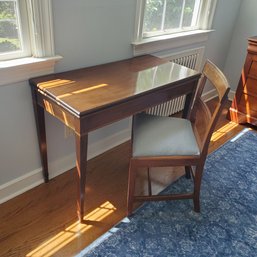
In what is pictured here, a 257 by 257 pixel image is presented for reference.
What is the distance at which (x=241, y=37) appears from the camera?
8.98 ft

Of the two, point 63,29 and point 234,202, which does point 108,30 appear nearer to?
point 63,29

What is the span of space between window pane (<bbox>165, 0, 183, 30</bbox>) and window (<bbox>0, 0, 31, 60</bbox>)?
1.17m

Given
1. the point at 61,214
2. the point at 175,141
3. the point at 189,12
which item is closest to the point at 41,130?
the point at 61,214

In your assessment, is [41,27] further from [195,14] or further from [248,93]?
[248,93]

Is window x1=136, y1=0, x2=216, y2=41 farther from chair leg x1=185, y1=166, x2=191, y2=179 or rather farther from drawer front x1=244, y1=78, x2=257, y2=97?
chair leg x1=185, y1=166, x2=191, y2=179

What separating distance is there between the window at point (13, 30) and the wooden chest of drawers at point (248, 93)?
6.08 feet

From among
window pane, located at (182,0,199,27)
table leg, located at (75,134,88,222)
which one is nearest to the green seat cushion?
table leg, located at (75,134,88,222)

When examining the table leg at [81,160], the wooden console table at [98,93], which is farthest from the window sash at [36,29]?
the table leg at [81,160]

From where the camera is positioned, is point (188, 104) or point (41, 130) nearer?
point (41, 130)

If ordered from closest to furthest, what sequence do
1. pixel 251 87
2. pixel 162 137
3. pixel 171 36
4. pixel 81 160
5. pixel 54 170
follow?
pixel 81 160
pixel 162 137
pixel 54 170
pixel 171 36
pixel 251 87

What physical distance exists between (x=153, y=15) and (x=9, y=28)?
1.07 metres

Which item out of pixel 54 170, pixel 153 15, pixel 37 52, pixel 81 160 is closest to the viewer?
pixel 81 160

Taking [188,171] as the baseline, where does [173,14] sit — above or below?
above

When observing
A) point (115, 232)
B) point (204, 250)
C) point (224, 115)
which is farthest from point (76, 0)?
point (224, 115)
